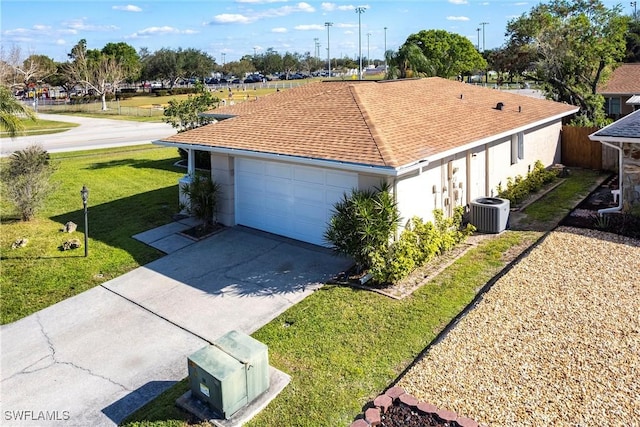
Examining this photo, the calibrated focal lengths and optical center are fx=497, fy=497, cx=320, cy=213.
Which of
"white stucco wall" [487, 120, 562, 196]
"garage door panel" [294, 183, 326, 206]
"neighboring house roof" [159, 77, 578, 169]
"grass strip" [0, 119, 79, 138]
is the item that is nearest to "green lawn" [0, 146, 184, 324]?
"neighboring house roof" [159, 77, 578, 169]

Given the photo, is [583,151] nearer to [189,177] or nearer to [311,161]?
[311,161]

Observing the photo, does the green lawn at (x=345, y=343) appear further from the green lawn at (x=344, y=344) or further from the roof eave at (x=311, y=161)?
the roof eave at (x=311, y=161)

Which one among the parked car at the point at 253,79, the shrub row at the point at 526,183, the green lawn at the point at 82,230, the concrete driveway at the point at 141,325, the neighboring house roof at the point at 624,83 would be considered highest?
the parked car at the point at 253,79

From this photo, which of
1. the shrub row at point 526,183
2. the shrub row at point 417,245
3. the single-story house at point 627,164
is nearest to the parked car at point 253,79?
Answer: the shrub row at point 526,183

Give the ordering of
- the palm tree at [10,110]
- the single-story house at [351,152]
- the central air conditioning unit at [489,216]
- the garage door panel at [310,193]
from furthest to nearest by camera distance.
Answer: the palm tree at [10,110] < the central air conditioning unit at [489,216] < the garage door panel at [310,193] < the single-story house at [351,152]

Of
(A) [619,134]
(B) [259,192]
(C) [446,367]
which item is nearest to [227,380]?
(C) [446,367]

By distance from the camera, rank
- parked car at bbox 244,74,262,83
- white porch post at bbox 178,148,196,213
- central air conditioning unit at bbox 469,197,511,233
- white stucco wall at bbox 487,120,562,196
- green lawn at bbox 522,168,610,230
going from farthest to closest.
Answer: parked car at bbox 244,74,262,83 → white stucco wall at bbox 487,120,562,196 → white porch post at bbox 178,148,196,213 → green lawn at bbox 522,168,610,230 → central air conditioning unit at bbox 469,197,511,233

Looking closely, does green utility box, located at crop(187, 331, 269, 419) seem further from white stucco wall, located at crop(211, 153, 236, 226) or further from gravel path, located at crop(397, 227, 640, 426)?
white stucco wall, located at crop(211, 153, 236, 226)
